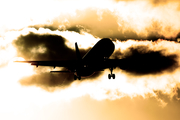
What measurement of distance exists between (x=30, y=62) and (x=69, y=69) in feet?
25.4

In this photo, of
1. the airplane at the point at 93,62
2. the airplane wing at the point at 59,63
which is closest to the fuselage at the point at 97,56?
the airplane at the point at 93,62

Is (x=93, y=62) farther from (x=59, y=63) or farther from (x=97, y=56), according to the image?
(x=59, y=63)

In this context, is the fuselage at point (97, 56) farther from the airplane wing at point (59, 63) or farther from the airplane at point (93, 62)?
the airplane wing at point (59, 63)

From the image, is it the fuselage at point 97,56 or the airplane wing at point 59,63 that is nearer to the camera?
the fuselage at point 97,56

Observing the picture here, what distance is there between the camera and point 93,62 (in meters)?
37.2

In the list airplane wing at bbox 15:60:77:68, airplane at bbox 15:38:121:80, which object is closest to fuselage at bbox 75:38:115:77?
airplane at bbox 15:38:121:80

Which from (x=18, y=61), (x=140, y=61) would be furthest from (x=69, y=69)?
(x=140, y=61)

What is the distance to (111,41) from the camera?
114 ft

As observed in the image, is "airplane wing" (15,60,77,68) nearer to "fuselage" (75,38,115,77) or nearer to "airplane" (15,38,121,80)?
"airplane" (15,38,121,80)

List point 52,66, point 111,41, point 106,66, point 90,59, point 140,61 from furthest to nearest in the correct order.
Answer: point 140,61 → point 52,66 → point 106,66 → point 90,59 → point 111,41

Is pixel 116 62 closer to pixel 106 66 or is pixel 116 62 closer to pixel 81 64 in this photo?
pixel 106 66

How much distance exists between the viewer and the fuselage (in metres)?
34.7

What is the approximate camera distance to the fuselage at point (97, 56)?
34719mm

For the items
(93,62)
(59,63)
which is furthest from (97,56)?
(59,63)
